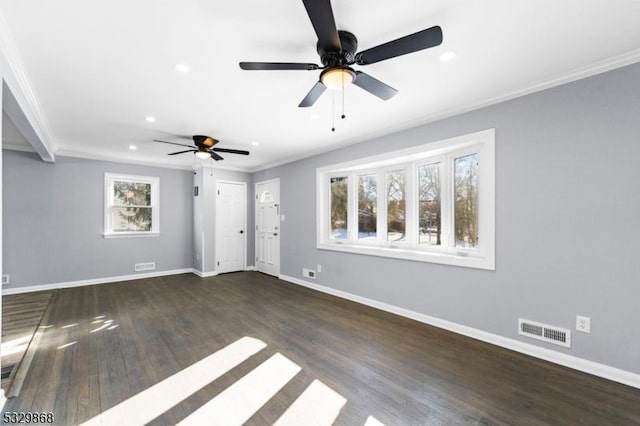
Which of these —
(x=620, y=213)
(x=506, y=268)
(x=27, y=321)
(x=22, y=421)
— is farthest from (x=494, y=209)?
(x=27, y=321)

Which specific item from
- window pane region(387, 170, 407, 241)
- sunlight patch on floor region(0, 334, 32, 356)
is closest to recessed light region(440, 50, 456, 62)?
window pane region(387, 170, 407, 241)

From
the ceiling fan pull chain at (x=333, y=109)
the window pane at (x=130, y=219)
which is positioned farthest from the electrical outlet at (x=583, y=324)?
the window pane at (x=130, y=219)

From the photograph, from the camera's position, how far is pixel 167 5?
1.70 meters

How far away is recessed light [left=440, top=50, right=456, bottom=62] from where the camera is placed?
2179 mm

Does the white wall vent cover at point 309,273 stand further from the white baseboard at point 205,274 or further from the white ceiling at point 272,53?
the white ceiling at point 272,53

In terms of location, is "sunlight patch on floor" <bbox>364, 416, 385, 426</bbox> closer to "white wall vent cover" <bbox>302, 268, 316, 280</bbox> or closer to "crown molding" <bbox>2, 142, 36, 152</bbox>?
"white wall vent cover" <bbox>302, 268, 316, 280</bbox>

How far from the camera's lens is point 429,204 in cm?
377

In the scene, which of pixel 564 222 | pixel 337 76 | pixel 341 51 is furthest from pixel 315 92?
pixel 564 222

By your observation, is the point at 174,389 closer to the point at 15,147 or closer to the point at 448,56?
the point at 448,56

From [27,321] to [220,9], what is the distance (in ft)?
14.5

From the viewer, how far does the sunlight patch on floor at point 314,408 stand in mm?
1834

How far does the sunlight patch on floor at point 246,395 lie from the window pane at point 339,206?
269 centimetres

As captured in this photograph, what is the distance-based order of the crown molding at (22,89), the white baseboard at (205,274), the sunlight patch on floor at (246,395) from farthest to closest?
the white baseboard at (205,274)
the crown molding at (22,89)
the sunlight patch on floor at (246,395)

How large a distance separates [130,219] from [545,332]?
6.97 meters
